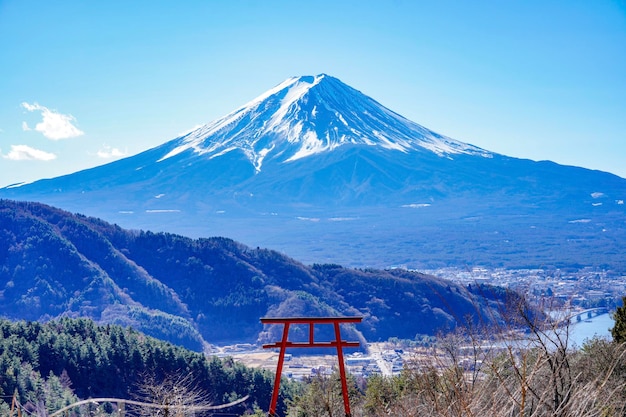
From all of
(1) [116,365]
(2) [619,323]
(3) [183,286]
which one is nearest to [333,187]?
(3) [183,286]

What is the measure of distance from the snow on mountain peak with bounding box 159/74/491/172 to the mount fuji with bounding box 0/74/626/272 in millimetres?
260

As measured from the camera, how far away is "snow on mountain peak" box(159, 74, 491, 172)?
502 ft

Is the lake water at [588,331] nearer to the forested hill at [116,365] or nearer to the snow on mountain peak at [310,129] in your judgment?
the forested hill at [116,365]

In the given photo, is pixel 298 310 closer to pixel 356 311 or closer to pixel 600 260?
pixel 356 311

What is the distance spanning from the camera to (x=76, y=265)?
266 feet

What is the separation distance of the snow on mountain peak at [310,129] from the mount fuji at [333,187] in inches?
10.2

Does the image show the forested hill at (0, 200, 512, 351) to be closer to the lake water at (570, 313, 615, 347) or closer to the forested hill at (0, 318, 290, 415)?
the forested hill at (0, 318, 290, 415)

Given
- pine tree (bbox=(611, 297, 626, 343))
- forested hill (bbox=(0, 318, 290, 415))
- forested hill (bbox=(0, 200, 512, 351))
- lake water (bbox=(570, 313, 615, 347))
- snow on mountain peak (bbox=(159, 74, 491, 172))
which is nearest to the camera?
lake water (bbox=(570, 313, 615, 347))

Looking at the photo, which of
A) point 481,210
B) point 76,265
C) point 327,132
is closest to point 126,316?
point 76,265

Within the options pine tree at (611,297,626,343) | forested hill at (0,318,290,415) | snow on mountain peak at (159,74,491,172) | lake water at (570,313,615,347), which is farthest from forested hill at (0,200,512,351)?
snow on mountain peak at (159,74,491,172)

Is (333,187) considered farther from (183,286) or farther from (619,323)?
(619,323)

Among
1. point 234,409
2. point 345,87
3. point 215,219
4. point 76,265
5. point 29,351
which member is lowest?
point 234,409

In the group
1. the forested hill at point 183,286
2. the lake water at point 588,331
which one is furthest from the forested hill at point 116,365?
the forested hill at point 183,286

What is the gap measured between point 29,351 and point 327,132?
12759 centimetres
